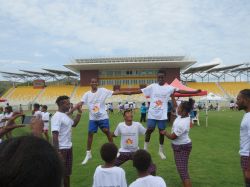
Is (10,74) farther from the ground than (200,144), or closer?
farther from the ground

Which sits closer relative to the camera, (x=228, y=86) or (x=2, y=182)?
(x=2, y=182)

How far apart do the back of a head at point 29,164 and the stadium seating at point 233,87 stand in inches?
2378

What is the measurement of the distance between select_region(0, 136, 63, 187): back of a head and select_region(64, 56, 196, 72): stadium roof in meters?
58.0

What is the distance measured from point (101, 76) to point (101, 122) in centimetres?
5809

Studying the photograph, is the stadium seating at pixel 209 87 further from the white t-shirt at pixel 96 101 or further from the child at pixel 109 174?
the child at pixel 109 174

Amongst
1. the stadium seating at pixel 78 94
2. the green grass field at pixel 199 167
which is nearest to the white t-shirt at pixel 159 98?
the green grass field at pixel 199 167

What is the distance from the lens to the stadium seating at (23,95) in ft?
198

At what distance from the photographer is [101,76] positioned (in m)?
66.2

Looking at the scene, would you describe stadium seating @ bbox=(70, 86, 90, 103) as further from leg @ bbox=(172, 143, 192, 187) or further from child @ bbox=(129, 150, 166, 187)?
child @ bbox=(129, 150, 166, 187)

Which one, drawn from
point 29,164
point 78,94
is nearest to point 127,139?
point 29,164

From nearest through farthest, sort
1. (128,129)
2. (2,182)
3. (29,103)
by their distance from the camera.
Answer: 1. (2,182)
2. (128,129)
3. (29,103)

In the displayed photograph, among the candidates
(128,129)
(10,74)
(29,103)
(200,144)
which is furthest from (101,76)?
(128,129)

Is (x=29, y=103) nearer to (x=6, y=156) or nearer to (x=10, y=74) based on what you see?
(x=10, y=74)

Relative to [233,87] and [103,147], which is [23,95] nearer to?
[233,87]
